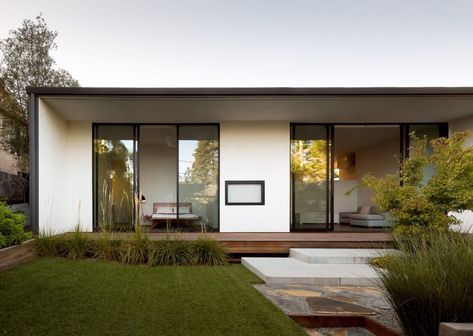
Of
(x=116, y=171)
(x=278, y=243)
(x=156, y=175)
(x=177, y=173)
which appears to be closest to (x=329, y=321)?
(x=278, y=243)

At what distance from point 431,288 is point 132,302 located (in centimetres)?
271

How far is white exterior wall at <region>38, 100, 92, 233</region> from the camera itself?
6762 mm

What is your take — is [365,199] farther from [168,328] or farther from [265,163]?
[168,328]

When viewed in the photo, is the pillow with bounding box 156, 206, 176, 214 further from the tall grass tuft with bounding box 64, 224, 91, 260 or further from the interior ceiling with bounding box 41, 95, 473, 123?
the tall grass tuft with bounding box 64, 224, 91, 260

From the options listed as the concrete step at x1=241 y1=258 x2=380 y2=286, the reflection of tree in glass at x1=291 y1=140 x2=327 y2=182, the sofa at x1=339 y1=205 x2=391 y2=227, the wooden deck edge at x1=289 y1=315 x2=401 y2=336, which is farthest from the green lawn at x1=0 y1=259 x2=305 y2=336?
the sofa at x1=339 y1=205 x2=391 y2=227

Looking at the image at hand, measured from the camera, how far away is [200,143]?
8125 millimetres

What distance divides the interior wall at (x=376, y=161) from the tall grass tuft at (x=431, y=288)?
8.08m

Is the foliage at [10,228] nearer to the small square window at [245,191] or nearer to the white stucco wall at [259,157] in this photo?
the white stucco wall at [259,157]

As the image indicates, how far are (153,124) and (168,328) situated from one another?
591 cm

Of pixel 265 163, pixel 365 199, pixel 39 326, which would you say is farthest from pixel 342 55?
pixel 39 326

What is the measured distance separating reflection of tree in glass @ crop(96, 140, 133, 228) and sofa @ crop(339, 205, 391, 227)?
6.35 metres

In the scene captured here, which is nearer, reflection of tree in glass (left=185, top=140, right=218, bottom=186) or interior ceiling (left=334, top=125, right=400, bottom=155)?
reflection of tree in glass (left=185, top=140, right=218, bottom=186)

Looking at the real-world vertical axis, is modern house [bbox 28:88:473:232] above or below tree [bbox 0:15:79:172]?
below

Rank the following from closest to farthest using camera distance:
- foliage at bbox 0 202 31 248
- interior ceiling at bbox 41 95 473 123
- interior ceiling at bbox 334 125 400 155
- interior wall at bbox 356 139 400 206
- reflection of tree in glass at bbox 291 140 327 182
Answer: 1. foliage at bbox 0 202 31 248
2. interior ceiling at bbox 41 95 473 123
3. reflection of tree in glass at bbox 291 140 327 182
4. interior ceiling at bbox 334 125 400 155
5. interior wall at bbox 356 139 400 206
